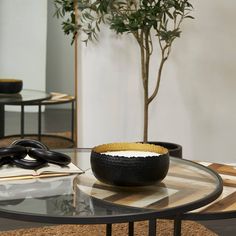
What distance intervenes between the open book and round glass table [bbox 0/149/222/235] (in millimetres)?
18

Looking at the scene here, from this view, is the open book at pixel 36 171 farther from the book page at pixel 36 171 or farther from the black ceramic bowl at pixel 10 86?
the black ceramic bowl at pixel 10 86

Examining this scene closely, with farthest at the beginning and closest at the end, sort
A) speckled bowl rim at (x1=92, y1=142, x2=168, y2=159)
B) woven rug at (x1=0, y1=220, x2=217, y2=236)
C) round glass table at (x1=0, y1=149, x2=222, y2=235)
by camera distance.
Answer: woven rug at (x1=0, y1=220, x2=217, y2=236) < speckled bowl rim at (x1=92, y1=142, x2=168, y2=159) < round glass table at (x1=0, y1=149, x2=222, y2=235)

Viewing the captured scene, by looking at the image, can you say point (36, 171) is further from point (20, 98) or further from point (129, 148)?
point (20, 98)

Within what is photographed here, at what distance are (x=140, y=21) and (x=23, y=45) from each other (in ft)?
3.89

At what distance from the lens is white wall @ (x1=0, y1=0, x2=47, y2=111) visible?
138 inches

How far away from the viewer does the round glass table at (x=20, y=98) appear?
3.03 m

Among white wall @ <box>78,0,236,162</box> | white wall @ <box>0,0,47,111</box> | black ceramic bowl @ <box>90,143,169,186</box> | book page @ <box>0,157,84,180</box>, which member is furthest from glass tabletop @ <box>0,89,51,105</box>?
black ceramic bowl @ <box>90,143,169,186</box>

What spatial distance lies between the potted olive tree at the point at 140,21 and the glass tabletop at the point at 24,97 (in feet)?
1.34

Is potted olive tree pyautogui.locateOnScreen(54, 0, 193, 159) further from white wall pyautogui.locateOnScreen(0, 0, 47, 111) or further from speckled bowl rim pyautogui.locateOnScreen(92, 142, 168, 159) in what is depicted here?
speckled bowl rim pyautogui.locateOnScreen(92, 142, 168, 159)

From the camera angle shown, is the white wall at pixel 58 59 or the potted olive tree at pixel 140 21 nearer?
the potted olive tree at pixel 140 21

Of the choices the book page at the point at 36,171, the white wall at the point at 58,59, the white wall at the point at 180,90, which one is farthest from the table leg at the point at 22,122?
the book page at the point at 36,171

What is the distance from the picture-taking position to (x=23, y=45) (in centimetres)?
355

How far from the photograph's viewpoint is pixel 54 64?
3.52 meters

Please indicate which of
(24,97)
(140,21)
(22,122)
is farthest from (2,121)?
(140,21)
